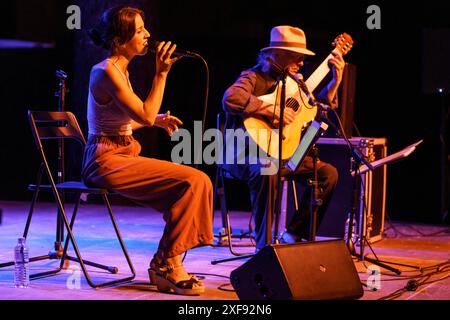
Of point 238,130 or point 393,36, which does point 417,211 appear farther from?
point 238,130

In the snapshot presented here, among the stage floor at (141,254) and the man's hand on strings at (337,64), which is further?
the man's hand on strings at (337,64)

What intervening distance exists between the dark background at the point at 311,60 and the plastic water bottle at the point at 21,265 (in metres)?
2.44

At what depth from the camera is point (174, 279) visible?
3885 millimetres

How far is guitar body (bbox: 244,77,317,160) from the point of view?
4.91 metres

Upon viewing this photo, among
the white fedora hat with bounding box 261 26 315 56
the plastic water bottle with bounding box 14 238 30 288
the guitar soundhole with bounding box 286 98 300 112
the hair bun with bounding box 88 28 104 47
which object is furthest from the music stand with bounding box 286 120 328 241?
the plastic water bottle with bounding box 14 238 30 288

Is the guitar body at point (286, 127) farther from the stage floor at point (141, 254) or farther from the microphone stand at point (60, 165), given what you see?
the microphone stand at point (60, 165)

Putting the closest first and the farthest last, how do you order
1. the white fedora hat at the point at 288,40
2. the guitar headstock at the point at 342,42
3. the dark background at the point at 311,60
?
the white fedora hat at the point at 288,40, the guitar headstock at the point at 342,42, the dark background at the point at 311,60

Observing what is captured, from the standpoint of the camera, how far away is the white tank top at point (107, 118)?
3963mm

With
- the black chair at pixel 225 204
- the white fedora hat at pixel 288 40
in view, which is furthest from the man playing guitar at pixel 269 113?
the black chair at pixel 225 204

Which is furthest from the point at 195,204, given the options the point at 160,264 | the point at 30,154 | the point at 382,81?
the point at 30,154

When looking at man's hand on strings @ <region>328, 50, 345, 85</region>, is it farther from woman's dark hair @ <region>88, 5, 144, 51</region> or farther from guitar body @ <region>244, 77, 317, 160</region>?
woman's dark hair @ <region>88, 5, 144, 51</region>

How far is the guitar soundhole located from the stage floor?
1.09 meters

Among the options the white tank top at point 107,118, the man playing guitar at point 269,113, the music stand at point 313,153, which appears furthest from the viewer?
the man playing guitar at point 269,113

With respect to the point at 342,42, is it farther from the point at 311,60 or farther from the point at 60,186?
the point at 60,186
